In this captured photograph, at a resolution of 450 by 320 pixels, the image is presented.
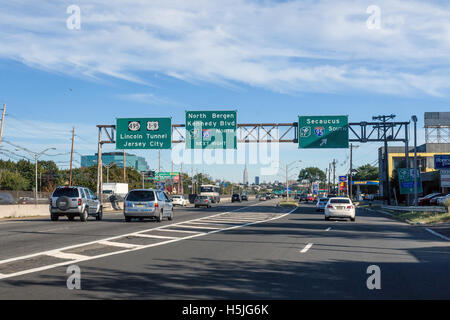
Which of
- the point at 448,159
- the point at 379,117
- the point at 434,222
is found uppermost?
the point at 379,117

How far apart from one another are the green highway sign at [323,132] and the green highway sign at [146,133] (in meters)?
10.7

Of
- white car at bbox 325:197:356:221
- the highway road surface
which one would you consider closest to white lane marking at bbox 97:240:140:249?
the highway road surface

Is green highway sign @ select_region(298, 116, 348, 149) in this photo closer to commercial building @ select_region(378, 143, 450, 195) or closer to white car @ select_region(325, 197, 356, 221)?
white car @ select_region(325, 197, 356, 221)

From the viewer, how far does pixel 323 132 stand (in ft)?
133

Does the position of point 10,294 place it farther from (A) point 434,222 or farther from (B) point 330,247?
(A) point 434,222

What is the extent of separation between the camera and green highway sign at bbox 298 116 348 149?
40188 millimetres

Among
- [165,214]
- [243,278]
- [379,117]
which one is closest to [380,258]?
[243,278]

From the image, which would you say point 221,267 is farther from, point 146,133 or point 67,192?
point 146,133

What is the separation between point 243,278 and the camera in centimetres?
960

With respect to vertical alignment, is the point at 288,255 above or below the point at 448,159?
below

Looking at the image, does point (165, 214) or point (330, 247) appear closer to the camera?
point (330, 247)

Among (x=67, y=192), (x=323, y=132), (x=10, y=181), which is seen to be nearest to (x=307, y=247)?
(x=67, y=192)
